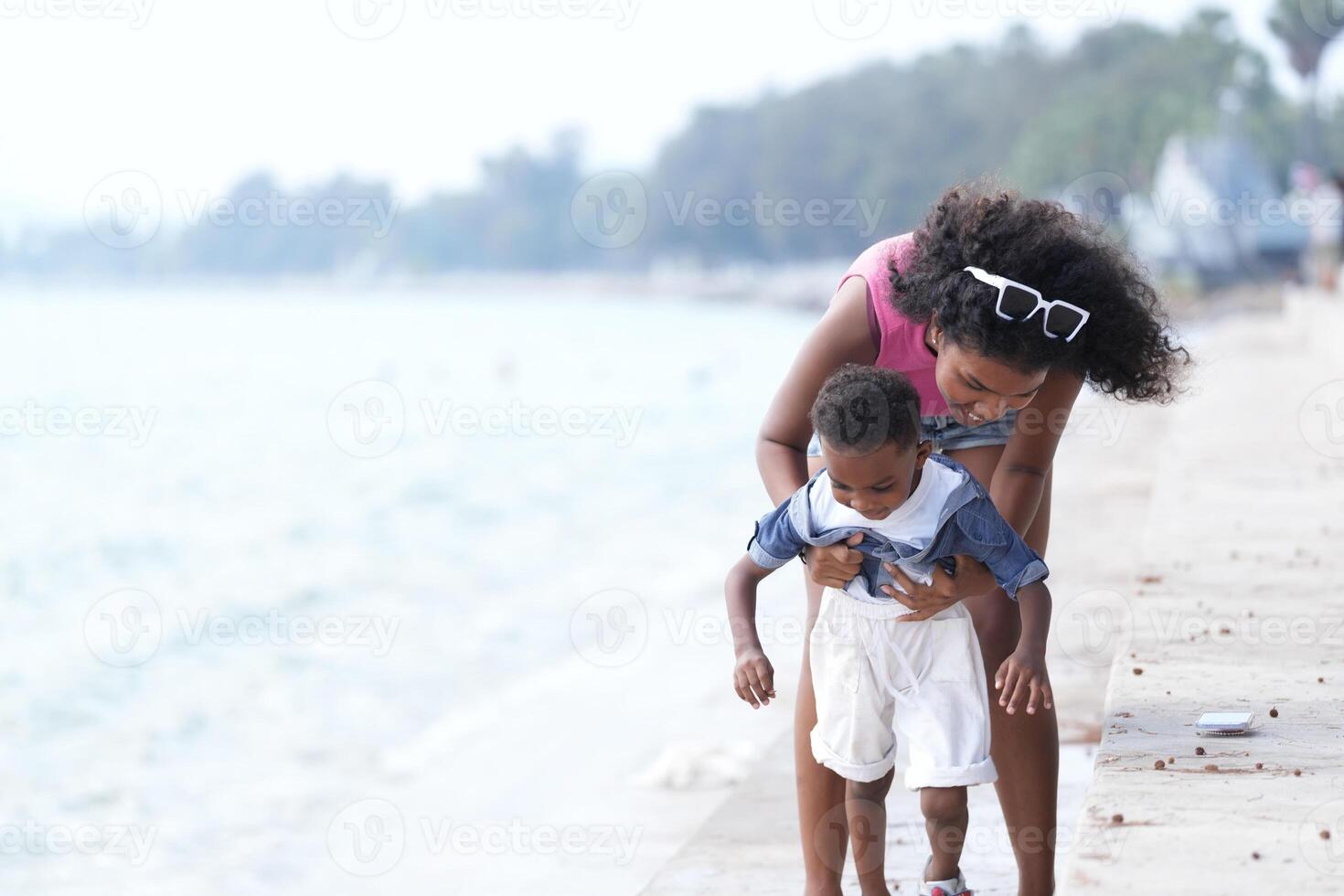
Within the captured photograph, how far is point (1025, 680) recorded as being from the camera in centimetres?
242

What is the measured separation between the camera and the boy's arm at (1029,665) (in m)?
2.42

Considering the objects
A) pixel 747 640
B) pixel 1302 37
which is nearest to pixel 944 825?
pixel 747 640

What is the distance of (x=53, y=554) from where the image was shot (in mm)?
17656

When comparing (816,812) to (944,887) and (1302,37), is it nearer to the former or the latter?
(944,887)

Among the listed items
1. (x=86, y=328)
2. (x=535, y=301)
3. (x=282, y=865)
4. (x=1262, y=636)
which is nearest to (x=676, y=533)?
(x=282, y=865)

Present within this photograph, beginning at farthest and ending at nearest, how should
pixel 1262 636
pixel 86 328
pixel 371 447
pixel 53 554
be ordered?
pixel 86 328 < pixel 371 447 < pixel 53 554 < pixel 1262 636

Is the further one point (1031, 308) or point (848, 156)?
point (848, 156)

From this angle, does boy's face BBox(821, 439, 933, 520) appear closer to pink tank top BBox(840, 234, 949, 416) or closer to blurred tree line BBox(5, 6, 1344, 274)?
pink tank top BBox(840, 234, 949, 416)

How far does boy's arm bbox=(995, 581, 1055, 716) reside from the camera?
7.94 feet

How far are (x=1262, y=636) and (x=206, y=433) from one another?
31.0 m

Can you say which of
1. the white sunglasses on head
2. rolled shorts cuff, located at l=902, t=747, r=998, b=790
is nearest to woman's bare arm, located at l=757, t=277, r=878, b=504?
the white sunglasses on head

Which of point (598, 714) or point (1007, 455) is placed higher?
point (1007, 455)

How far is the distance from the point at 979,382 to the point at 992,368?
1.7 inches

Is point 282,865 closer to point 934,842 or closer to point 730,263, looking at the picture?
point 934,842
